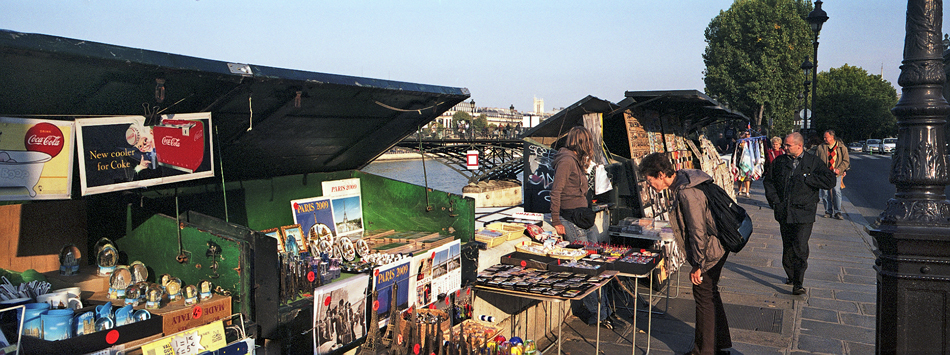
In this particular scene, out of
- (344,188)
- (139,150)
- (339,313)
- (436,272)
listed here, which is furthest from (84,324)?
(344,188)

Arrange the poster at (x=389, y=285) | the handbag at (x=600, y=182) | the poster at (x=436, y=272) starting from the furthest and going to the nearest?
1. the handbag at (x=600, y=182)
2. the poster at (x=436, y=272)
3. the poster at (x=389, y=285)

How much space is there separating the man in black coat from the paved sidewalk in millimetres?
568

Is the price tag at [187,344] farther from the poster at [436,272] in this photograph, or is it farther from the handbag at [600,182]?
the handbag at [600,182]

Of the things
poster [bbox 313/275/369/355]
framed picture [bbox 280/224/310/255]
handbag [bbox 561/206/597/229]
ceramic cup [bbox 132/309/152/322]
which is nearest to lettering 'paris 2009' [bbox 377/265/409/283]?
poster [bbox 313/275/369/355]

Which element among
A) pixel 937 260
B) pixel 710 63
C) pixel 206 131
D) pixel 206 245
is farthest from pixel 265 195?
pixel 710 63

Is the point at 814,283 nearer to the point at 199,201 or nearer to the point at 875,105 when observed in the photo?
the point at 199,201

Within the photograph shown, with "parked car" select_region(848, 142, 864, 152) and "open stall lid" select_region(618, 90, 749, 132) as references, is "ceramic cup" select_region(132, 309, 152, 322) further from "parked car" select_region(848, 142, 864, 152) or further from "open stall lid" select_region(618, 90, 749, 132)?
"parked car" select_region(848, 142, 864, 152)

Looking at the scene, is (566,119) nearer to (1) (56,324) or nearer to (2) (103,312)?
(2) (103,312)

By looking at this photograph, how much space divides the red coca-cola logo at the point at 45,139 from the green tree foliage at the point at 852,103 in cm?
7047

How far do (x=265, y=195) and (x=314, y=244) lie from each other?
0.65 meters

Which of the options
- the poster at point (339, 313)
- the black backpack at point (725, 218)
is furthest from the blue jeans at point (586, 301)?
the poster at point (339, 313)

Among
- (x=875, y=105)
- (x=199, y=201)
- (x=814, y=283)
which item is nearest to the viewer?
(x=199, y=201)

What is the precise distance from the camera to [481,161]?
158 ft

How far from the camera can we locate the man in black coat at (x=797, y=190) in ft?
20.8
